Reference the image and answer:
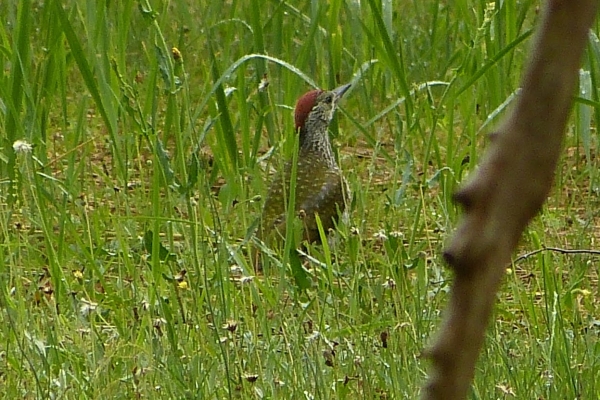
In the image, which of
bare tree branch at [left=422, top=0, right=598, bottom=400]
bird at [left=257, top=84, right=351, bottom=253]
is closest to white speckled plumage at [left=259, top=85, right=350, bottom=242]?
bird at [left=257, top=84, right=351, bottom=253]

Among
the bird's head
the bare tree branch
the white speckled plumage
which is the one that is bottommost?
the white speckled plumage

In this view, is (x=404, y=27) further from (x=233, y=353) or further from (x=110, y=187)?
(x=233, y=353)

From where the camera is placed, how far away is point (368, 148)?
17.6 ft

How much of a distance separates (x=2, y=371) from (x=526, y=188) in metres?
2.36

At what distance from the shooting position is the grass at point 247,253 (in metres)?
2.39

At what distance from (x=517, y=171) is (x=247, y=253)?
3.45 metres

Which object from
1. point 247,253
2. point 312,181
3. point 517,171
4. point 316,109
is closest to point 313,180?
point 312,181

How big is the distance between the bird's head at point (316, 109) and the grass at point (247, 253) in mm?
62

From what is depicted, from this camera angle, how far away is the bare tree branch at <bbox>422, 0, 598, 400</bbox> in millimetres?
324

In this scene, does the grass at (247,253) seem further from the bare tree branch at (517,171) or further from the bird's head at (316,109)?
the bare tree branch at (517,171)

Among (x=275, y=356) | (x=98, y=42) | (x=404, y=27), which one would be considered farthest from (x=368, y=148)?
(x=275, y=356)

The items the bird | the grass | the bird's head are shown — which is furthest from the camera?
the bird's head

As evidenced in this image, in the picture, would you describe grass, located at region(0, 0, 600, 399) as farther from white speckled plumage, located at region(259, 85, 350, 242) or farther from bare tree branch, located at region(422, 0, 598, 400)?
bare tree branch, located at region(422, 0, 598, 400)

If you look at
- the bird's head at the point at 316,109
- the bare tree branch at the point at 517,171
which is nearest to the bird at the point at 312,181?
the bird's head at the point at 316,109
